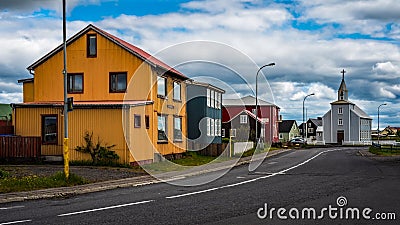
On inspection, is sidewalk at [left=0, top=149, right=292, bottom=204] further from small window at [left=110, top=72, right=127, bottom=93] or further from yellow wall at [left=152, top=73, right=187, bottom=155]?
small window at [left=110, top=72, right=127, bottom=93]

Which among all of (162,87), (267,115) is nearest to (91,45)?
(162,87)

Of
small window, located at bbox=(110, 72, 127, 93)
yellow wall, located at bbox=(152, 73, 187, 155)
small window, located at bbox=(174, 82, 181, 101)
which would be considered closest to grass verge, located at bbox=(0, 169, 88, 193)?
yellow wall, located at bbox=(152, 73, 187, 155)

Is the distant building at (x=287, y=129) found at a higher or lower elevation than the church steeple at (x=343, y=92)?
lower

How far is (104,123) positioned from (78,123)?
1511 millimetres

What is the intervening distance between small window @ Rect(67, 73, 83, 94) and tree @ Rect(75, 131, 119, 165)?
693 centimetres

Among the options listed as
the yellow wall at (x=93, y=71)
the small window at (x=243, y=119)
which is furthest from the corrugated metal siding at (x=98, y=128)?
the small window at (x=243, y=119)

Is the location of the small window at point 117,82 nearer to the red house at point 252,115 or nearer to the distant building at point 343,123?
the red house at point 252,115

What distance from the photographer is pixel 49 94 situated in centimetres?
3666

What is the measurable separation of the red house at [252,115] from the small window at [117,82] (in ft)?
121

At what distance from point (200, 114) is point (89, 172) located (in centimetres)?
2398

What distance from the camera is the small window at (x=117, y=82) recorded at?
3575 cm

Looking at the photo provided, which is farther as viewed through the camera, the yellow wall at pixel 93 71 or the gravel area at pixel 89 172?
the yellow wall at pixel 93 71

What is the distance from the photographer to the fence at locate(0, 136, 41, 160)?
30328mm

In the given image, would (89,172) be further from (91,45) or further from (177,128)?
(177,128)
